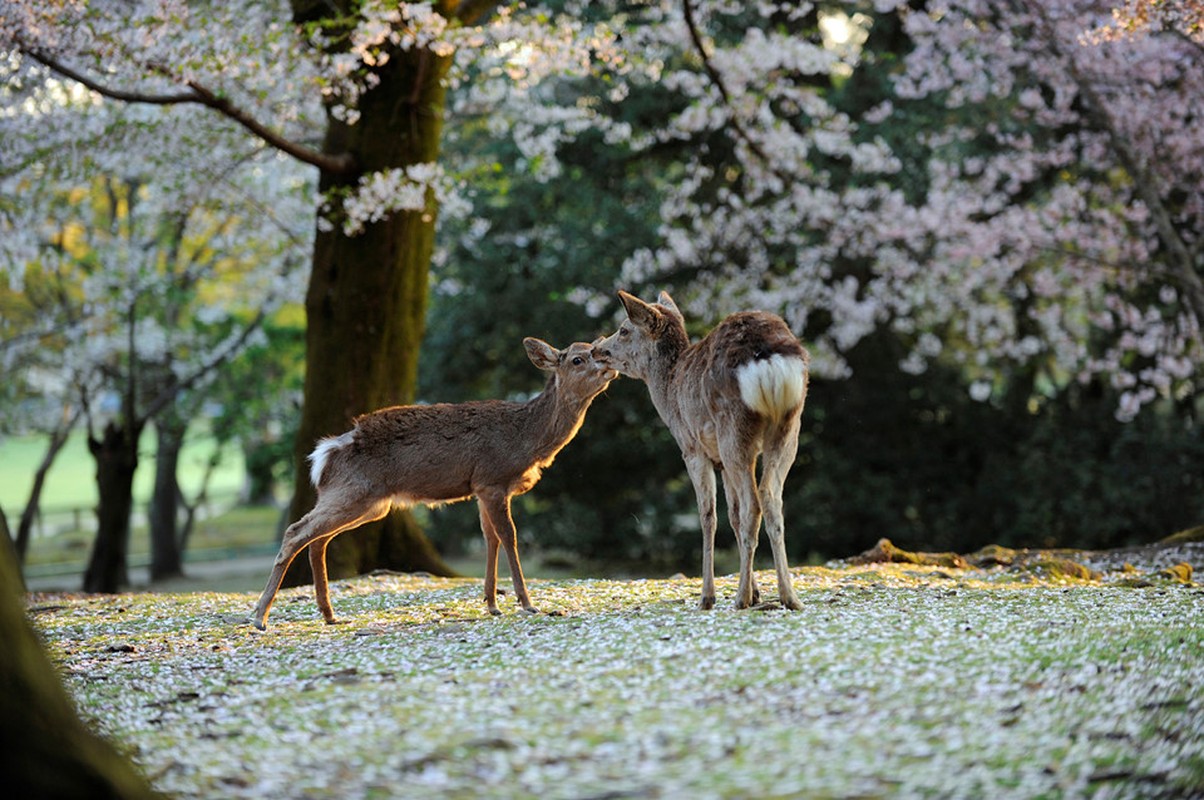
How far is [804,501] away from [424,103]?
9.07 m

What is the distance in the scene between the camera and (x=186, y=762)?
4.61m

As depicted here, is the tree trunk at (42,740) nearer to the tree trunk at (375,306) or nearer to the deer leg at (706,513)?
the deer leg at (706,513)

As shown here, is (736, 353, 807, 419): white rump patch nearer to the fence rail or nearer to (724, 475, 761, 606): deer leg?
(724, 475, 761, 606): deer leg

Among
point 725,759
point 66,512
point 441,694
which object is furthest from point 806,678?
point 66,512

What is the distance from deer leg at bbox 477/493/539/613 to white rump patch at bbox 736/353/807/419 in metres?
1.82

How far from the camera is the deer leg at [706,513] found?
24.5 feet

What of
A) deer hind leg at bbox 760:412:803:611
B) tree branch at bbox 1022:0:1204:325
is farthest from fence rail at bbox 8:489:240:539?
deer hind leg at bbox 760:412:803:611

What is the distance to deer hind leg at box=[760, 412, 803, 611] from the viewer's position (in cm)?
715

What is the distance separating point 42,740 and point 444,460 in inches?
167

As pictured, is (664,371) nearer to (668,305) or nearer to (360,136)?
(668,305)

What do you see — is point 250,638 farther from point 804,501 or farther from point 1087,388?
point 1087,388

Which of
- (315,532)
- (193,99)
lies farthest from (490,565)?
(193,99)

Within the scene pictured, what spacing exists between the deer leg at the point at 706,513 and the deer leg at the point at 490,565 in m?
1.26

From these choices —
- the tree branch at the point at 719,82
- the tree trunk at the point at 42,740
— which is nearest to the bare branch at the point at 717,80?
the tree branch at the point at 719,82
